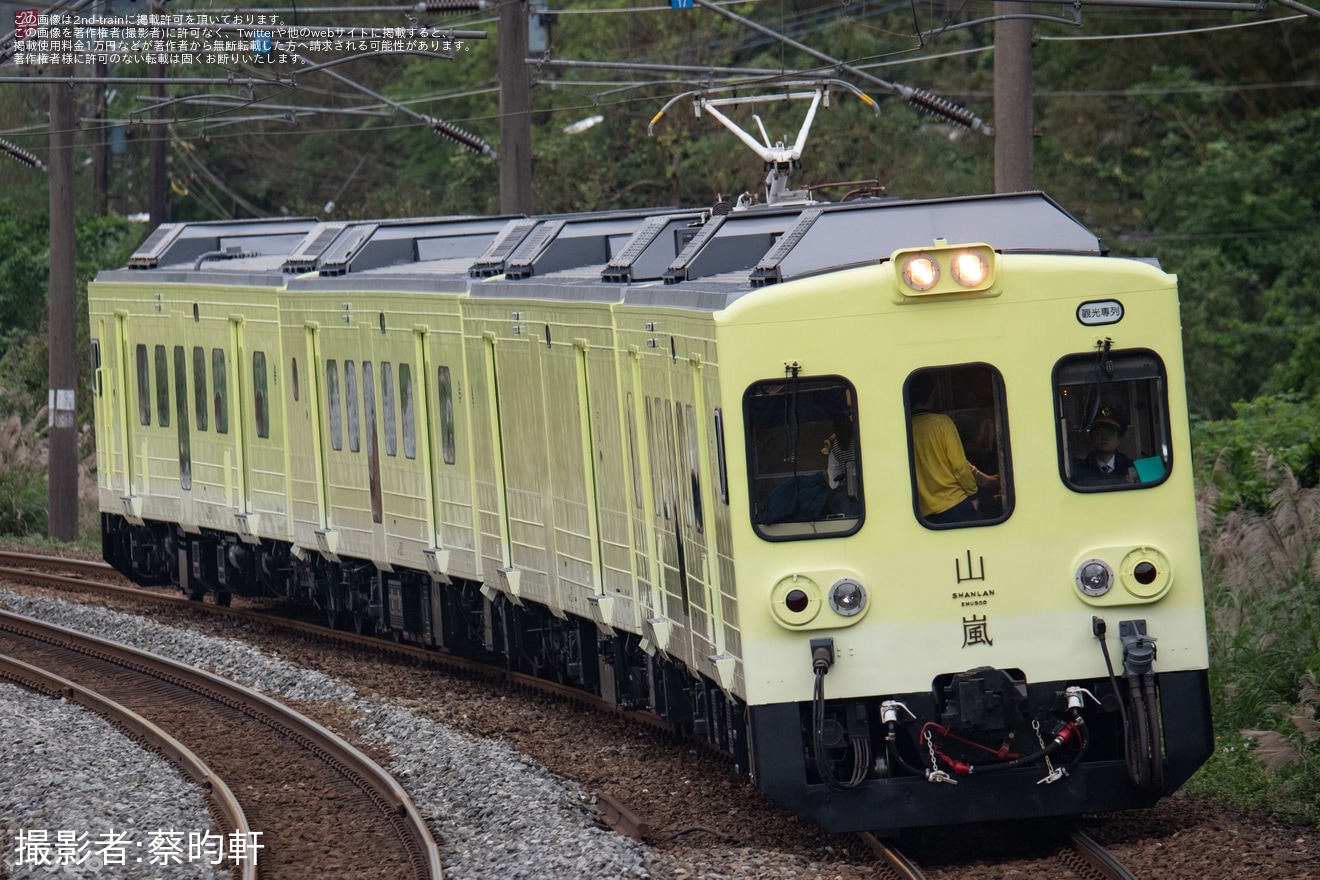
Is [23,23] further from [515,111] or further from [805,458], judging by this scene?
[805,458]

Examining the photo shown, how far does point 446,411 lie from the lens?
49.2 feet

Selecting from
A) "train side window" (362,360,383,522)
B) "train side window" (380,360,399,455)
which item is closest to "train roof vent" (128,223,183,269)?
"train side window" (362,360,383,522)

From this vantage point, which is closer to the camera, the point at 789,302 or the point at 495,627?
the point at 789,302

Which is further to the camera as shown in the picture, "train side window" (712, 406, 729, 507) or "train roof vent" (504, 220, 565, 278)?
"train roof vent" (504, 220, 565, 278)

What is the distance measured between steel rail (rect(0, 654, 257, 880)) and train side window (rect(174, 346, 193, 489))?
11.1ft

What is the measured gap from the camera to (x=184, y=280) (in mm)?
19734

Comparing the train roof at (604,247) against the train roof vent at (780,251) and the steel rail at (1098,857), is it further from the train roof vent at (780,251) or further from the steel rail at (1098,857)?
the steel rail at (1098,857)

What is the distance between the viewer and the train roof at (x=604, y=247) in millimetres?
9492

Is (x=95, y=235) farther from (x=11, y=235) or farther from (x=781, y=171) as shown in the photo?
(x=781, y=171)

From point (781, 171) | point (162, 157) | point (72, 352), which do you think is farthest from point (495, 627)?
point (162, 157)

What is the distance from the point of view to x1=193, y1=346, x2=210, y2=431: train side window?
1956 cm

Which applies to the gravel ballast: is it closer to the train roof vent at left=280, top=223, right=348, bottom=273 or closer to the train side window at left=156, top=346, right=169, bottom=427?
the train roof vent at left=280, top=223, right=348, bottom=273

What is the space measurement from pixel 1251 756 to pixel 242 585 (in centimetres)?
1164

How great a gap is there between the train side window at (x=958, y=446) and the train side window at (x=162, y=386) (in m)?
12.6
